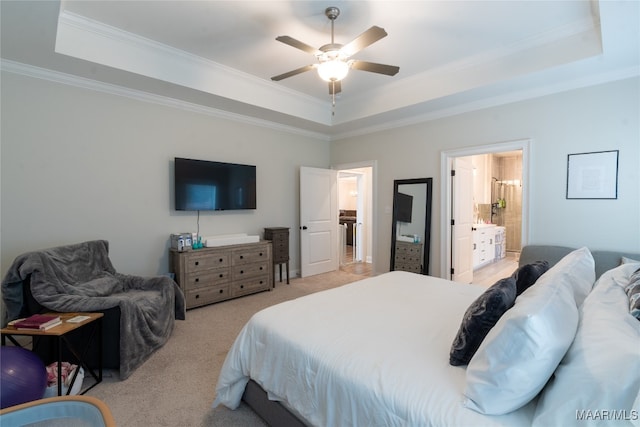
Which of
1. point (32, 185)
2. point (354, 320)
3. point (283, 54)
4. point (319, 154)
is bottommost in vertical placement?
point (354, 320)

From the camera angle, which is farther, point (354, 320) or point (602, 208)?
point (602, 208)

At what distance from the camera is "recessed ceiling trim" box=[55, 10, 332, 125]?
9.20ft

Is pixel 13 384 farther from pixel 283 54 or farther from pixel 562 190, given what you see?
pixel 562 190

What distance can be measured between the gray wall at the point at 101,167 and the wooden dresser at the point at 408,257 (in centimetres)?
254

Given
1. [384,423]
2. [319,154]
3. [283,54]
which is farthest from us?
[319,154]

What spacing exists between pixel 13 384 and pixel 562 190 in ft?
16.2

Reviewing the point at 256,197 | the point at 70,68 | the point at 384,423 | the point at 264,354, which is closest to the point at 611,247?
the point at 384,423

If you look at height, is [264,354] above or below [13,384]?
above

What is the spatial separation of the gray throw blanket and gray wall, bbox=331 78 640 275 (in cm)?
366

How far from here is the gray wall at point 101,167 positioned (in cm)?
302

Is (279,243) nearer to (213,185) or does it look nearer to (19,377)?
(213,185)

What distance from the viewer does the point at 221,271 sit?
4055mm

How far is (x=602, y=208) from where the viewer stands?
10.5 ft

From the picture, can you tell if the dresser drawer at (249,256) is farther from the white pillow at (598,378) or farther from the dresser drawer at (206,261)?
the white pillow at (598,378)
